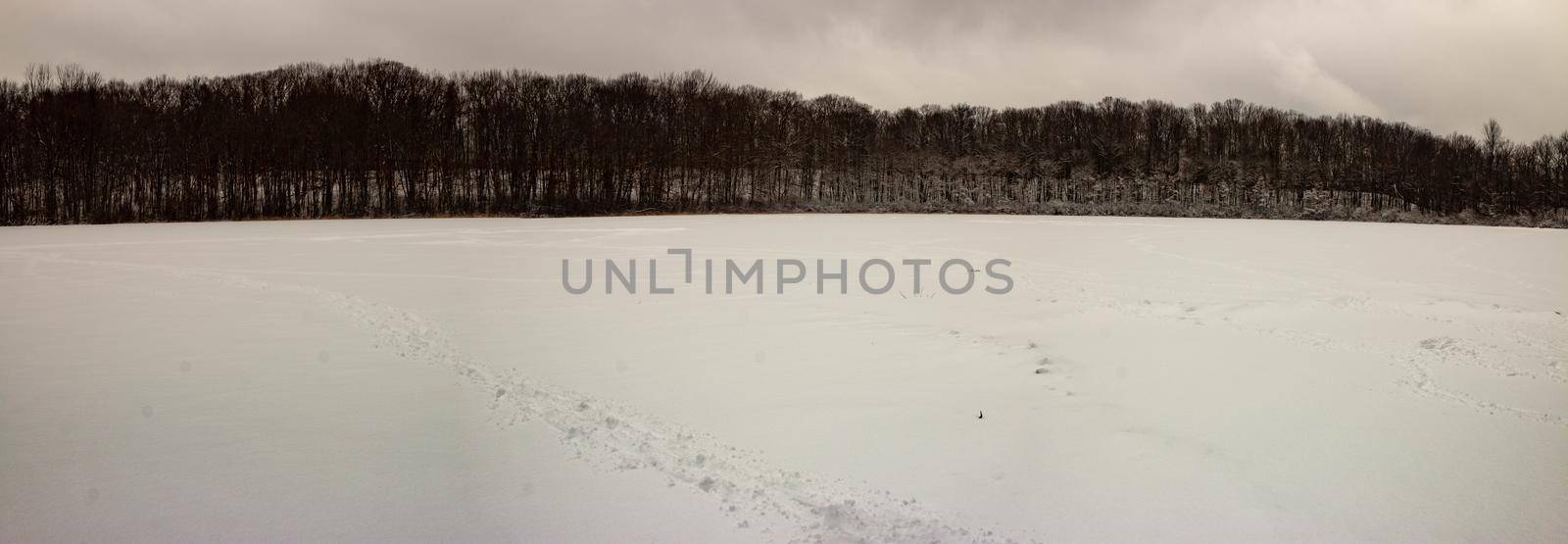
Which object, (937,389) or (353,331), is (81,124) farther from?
(937,389)

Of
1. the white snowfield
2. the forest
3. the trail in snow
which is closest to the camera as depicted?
the trail in snow

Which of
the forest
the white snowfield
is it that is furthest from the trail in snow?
the forest

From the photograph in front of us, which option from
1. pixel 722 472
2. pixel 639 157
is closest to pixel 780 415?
pixel 722 472

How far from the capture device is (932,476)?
146 inches

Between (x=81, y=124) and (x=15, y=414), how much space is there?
124ft

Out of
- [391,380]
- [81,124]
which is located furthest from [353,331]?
[81,124]

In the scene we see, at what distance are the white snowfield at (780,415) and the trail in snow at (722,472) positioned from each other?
0.8 inches

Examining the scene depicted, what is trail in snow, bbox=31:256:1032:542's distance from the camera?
3.16m

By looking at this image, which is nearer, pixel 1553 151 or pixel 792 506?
pixel 792 506

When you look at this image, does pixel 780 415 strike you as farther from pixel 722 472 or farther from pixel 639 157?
pixel 639 157

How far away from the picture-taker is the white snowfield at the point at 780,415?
3279mm

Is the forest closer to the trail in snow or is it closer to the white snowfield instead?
the white snowfield

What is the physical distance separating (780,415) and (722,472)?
0.97 metres

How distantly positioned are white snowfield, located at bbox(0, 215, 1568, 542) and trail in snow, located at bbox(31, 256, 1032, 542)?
20mm
